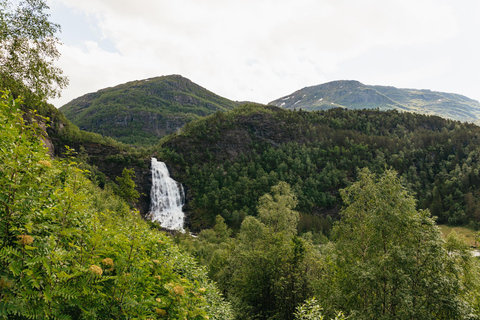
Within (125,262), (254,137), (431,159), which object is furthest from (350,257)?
(431,159)

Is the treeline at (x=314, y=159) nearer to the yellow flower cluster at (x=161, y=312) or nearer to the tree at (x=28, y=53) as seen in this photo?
the tree at (x=28, y=53)

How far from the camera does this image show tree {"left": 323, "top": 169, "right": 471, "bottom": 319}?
1155cm

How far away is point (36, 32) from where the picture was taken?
1220 cm

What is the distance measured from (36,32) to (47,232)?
13.5 meters

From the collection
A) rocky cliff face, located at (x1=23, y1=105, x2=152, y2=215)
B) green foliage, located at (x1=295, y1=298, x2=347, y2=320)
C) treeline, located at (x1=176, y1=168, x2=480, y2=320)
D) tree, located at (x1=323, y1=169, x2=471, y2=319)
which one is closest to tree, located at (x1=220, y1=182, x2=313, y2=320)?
treeline, located at (x1=176, y1=168, x2=480, y2=320)

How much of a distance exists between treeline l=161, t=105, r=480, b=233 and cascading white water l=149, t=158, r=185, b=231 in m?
6.59

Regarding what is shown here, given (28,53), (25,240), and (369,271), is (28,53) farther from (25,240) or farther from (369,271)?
(369,271)

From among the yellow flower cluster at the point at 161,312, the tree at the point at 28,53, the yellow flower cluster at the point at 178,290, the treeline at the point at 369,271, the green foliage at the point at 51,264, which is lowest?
the treeline at the point at 369,271

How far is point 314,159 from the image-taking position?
14212 centimetres

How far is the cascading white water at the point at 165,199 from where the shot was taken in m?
87.4

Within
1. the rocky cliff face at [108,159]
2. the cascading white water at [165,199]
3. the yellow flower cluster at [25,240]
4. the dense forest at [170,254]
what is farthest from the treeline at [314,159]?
the yellow flower cluster at [25,240]

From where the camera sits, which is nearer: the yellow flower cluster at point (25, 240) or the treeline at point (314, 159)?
the yellow flower cluster at point (25, 240)

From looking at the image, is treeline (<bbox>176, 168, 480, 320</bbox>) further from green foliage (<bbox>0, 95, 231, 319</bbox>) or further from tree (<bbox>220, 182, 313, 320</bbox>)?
green foliage (<bbox>0, 95, 231, 319</bbox>)

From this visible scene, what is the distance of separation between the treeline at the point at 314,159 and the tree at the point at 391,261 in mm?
84372
